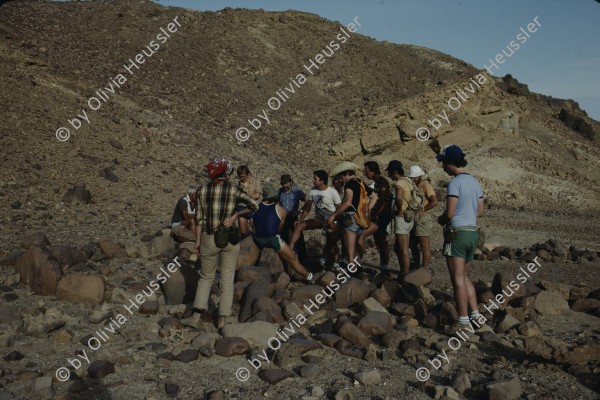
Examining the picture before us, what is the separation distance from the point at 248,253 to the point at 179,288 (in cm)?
145

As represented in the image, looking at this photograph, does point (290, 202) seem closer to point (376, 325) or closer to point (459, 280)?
point (376, 325)

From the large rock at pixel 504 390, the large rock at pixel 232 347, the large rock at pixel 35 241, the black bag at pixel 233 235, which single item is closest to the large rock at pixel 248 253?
the black bag at pixel 233 235

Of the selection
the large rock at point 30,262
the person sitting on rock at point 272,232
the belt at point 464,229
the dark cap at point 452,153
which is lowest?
the large rock at point 30,262

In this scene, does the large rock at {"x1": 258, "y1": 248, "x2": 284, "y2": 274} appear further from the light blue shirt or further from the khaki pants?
the light blue shirt

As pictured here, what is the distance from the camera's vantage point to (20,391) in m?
4.81

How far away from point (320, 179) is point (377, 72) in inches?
1012

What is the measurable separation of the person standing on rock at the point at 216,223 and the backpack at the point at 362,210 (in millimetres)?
2019

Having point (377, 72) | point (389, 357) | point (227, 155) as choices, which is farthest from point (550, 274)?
point (377, 72)

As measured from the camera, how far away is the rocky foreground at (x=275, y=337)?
16.4 feet

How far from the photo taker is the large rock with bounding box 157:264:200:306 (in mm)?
7180

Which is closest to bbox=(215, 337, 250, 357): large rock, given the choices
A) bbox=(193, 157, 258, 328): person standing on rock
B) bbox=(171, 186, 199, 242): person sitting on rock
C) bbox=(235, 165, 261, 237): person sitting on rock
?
bbox=(193, 157, 258, 328): person standing on rock

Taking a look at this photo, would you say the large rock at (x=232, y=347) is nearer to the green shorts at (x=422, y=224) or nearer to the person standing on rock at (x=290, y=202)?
the person standing on rock at (x=290, y=202)

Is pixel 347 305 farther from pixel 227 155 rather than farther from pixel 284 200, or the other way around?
pixel 227 155

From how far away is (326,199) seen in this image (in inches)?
322
